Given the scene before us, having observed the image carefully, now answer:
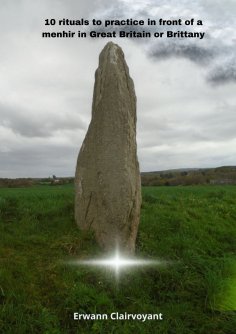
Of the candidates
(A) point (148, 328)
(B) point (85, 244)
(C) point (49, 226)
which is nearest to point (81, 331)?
(A) point (148, 328)

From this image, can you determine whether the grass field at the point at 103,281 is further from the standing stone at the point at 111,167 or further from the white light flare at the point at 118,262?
the standing stone at the point at 111,167

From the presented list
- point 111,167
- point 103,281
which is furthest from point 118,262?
point 111,167

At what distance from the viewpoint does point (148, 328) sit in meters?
6.82

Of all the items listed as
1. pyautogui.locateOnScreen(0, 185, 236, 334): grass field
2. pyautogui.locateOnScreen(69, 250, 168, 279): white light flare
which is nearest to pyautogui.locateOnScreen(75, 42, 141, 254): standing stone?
→ pyautogui.locateOnScreen(69, 250, 168, 279): white light flare

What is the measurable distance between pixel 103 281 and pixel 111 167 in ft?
9.51

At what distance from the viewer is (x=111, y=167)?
9539 millimetres

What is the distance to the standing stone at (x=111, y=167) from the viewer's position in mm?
9352

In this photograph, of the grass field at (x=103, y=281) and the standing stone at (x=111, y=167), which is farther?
the standing stone at (x=111, y=167)

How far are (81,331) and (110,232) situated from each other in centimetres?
309

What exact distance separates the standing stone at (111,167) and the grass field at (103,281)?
60 centimetres

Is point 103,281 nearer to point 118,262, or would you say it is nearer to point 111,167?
point 118,262

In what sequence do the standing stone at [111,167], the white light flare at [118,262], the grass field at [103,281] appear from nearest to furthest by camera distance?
the grass field at [103,281], the white light flare at [118,262], the standing stone at [111,167]

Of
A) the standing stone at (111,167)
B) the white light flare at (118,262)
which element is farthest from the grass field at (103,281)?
the standing stone at (111,167)

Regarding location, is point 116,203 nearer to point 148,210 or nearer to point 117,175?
point 117,175
